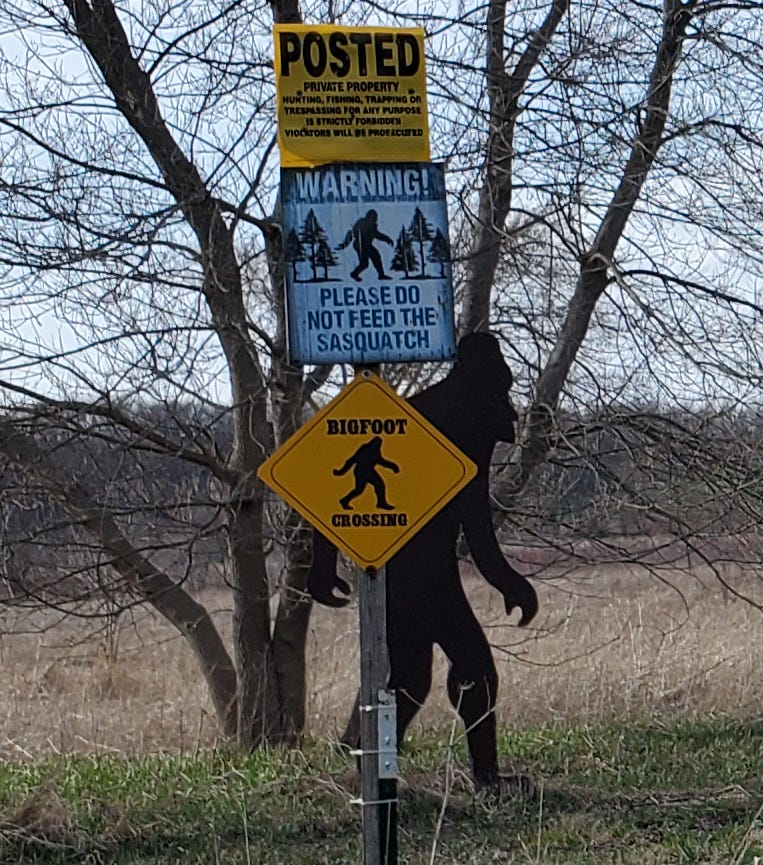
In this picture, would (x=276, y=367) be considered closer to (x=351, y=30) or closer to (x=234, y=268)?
(x=234, y=268)

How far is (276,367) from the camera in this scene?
8.92 meters

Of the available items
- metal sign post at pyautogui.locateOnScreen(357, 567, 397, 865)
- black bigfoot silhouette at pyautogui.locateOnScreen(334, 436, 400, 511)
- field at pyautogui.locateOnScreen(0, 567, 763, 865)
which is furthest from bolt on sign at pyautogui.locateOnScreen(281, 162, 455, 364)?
field at pyautogui.locateOnScreen(0, 567, 763, 865)

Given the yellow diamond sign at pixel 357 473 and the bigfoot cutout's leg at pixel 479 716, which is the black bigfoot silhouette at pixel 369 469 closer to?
the yellow diamond sign at pixel 357 473

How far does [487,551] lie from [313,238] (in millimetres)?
3124

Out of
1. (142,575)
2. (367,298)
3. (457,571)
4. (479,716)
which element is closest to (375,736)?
(367,298)

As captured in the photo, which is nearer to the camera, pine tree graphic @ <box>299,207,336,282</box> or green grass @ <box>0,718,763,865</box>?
pine tree graphic @ <box>299,207,336,282</box>

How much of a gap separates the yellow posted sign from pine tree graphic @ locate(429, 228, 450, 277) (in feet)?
1.00

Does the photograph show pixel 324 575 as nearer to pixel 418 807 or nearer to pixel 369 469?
pixel 418 807

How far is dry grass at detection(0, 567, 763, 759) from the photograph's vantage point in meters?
10.2

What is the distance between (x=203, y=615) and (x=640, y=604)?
5801mm

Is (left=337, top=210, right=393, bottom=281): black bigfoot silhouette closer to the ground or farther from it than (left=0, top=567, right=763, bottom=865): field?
farther from it

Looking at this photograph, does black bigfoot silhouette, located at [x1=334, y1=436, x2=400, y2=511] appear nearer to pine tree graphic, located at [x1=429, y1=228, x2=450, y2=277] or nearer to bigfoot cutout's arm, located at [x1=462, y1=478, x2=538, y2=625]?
pine tree graphic, located at [x1=429, y1=228, x2=450, y2=277]

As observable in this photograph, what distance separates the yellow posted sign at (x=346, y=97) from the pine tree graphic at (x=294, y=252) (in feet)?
0.95

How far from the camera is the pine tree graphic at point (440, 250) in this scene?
17.1 feet
